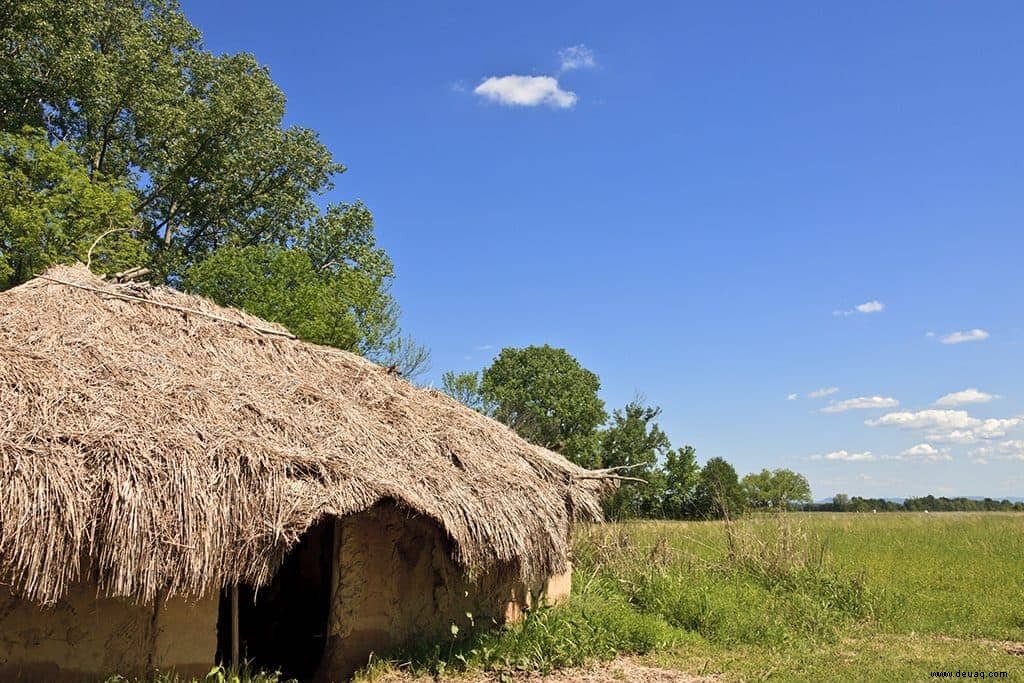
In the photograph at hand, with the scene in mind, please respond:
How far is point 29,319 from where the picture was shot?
731 cm

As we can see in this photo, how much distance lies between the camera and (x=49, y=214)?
45.9 feet

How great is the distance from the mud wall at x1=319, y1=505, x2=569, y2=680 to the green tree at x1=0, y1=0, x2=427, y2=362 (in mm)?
9451

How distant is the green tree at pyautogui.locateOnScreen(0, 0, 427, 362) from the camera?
16.4 m

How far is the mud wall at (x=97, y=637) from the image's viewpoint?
5.93 metres

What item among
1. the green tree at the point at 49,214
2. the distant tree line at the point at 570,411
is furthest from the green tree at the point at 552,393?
the green tree at the point at 49,214

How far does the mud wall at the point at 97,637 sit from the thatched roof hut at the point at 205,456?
0.26m

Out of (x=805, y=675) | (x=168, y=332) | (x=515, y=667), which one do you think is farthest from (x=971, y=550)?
(x=168, y=332)

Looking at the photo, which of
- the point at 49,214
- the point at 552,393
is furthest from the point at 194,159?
the point at 552,393

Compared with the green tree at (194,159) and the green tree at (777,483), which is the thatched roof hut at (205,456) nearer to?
the green tree at (194,159)

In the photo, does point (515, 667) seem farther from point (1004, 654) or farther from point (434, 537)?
point (1004, 654)

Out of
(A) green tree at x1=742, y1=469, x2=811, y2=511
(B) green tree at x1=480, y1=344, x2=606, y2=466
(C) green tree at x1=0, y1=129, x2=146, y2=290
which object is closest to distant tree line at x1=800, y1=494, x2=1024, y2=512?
(A) green tree at x1=742, y1=469, x2=811, y2=511

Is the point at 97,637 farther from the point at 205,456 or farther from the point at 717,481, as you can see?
the point at 717,481

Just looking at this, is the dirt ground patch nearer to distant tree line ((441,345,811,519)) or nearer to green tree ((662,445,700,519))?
distant tree line ((441,345,811,519))

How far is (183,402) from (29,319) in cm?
188
